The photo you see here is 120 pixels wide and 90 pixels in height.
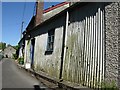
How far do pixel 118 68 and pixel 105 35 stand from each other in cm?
131

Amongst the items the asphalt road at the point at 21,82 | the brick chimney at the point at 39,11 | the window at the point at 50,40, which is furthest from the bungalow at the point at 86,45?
the brick chimney at the point at 39,11

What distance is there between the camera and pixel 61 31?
12.0m

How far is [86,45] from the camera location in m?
8.60

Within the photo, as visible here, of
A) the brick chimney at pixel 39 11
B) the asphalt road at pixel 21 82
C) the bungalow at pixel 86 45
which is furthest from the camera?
the brick chimney at pixel 39 11

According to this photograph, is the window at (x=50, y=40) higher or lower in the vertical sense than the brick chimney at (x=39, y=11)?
lower

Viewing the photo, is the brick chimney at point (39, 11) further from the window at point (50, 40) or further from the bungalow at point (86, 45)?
the bungalow at point (86, 45)

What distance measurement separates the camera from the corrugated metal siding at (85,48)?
7536 mm

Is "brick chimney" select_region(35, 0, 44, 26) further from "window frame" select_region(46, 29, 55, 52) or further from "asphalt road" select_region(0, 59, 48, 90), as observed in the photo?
"asphalt road" select_region(0, 59, 48, 90)

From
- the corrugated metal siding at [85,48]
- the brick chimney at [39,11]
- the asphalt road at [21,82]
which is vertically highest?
the brick chimney at [39,11]

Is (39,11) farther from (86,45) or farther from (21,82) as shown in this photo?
(86,45)

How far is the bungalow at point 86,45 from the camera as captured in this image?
6812 mm

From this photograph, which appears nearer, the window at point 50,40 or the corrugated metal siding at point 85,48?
the corrugated metal siding at point 85,48

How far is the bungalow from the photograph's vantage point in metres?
6.81

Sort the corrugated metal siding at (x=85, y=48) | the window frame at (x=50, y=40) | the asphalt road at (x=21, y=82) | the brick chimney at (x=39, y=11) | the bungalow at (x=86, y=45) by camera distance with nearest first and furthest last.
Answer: the bungalow at (x=86, y=45)
the corrugated metal siding at (x=85, y=48)
the asphalt road at (x=21, y=82)
the window frame at (x=50, y=40)
the brick chimney at (x=39, y=11)
